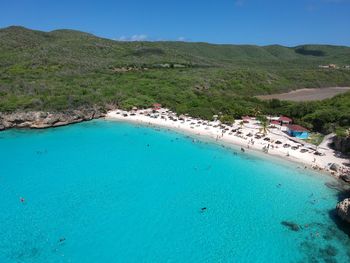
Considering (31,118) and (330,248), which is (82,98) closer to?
(31,118)

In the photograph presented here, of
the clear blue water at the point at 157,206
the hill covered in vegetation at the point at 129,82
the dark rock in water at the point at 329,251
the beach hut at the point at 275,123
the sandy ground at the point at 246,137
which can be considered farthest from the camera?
the hill covered in vegetation at the point at 129,82

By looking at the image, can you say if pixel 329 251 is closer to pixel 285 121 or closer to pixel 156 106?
pixel 285 121

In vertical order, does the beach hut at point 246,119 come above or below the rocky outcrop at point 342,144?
below

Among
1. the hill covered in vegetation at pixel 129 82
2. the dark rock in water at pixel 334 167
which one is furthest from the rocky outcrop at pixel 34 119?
the dark rock in water at pixel 334 167

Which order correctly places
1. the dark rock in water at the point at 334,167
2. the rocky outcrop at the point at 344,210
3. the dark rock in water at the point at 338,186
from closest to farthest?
the rocky outcrop at the point at 344,210 < the dark rock in water at the point at 338,186 < the dark rock in water at the point at 334,167

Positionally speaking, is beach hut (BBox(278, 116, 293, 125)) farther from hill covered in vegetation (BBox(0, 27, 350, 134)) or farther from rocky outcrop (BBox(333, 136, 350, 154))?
rocky outcrop (BBox(333, 136, 350, 154))

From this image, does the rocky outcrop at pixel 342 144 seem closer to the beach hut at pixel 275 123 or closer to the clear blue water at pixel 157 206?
the clear blue water at pixel 157 206

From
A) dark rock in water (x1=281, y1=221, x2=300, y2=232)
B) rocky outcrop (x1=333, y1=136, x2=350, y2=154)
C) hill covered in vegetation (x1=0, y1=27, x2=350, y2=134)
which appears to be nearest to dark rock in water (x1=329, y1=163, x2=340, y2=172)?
rocky outcrop (x1=333, y1=136, x2=350, y2=154)
